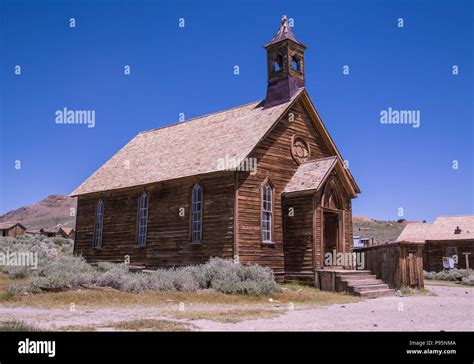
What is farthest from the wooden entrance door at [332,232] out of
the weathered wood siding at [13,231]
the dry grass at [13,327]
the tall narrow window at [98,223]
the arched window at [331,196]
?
the weathered wood siding at [13,231]

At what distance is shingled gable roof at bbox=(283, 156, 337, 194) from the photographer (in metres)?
19.0

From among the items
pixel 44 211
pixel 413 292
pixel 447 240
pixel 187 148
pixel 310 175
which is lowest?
pixel 413 292

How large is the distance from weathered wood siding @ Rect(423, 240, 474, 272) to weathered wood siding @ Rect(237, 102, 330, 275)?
2205cm

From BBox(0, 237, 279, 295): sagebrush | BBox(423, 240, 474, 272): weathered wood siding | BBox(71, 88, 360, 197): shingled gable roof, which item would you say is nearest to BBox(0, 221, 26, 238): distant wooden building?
BBox(71, 88, 360, 197): shingled gable roof

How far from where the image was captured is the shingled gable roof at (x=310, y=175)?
18969 mm

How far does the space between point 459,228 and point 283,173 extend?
80.4 feet

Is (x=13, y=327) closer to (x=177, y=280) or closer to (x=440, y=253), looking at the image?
(x=177, y=280)

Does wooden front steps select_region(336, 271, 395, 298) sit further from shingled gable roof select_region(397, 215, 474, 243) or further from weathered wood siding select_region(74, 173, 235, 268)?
shingled gable roof select_region(397, 215, 474, 243)

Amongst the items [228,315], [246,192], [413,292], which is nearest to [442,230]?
[413,292]

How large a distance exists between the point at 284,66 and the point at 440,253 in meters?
24.5

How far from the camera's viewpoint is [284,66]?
22.3 meters

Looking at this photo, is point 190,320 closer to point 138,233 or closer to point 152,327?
point 152,327
